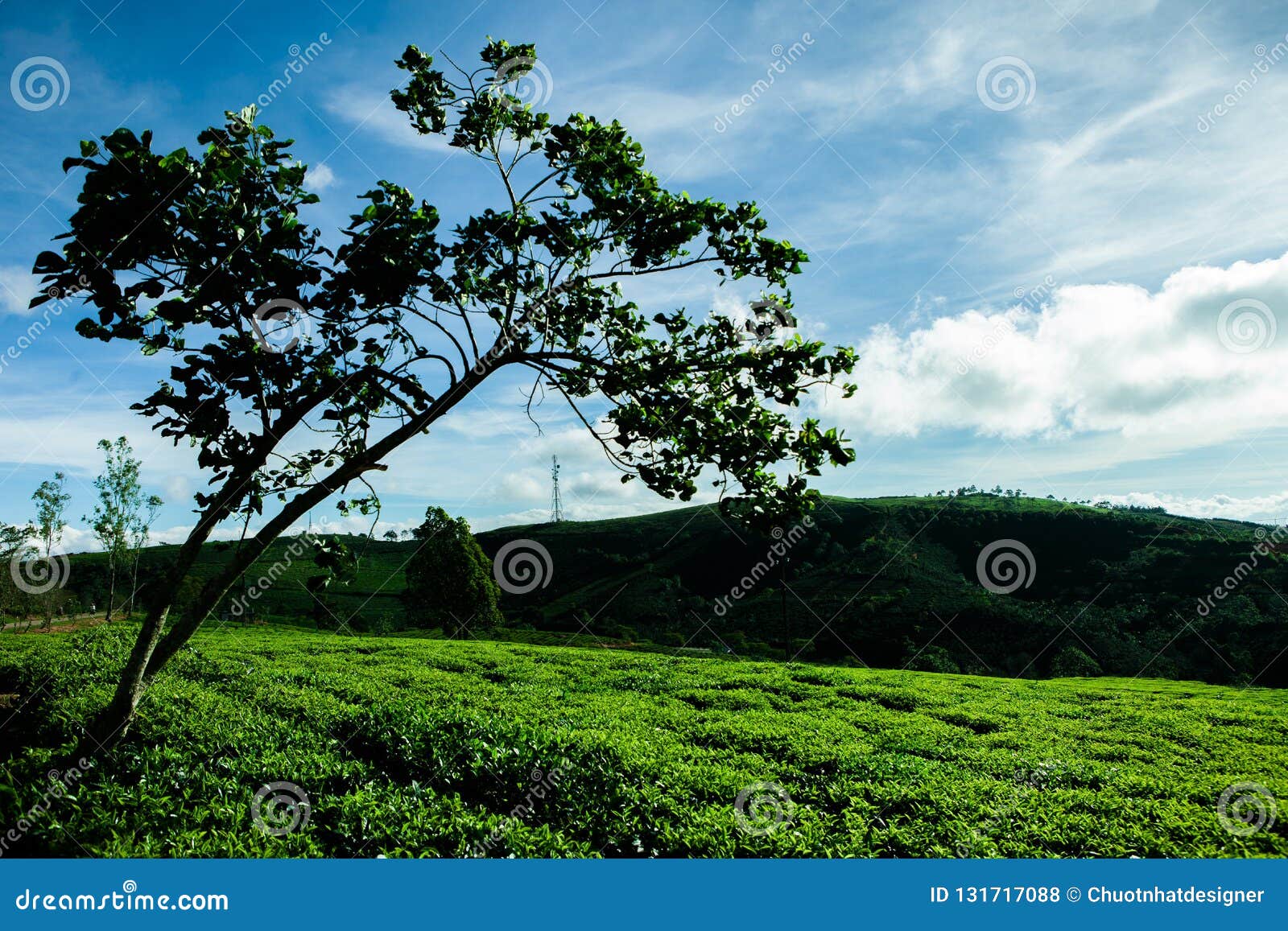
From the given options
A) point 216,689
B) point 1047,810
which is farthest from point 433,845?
point 216,689

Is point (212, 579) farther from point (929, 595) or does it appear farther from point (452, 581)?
point (929, 595)

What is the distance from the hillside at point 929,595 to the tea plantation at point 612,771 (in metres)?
19.7

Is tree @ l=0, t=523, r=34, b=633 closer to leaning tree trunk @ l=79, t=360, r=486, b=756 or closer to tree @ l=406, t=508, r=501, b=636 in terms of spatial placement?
tree @ l=406, t=508, r=501, b=636

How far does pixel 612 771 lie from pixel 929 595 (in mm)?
67159

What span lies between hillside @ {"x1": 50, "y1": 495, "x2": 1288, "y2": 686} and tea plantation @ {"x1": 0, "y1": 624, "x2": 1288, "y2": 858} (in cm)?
1969

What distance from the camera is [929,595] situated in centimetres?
6744

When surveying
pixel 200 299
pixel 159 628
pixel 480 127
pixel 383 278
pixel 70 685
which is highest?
pixel 480 127

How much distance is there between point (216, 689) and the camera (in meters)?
13.5

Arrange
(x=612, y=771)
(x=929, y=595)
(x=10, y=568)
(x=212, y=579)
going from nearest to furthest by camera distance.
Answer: (x=612, y=771)
(x=212, y=579)
(x=10, y=568)
(x=929, y=595)

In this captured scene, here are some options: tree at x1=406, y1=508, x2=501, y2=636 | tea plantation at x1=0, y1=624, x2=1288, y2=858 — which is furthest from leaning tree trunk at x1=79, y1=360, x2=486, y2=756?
tree at x1=406, y1=508, x2=501, y2=636

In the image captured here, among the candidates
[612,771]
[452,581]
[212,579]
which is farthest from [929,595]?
[212,579]

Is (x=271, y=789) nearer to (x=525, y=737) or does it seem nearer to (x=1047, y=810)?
(x=525, y=737)

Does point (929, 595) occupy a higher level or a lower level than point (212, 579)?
lower

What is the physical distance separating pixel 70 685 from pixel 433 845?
40.5ft
